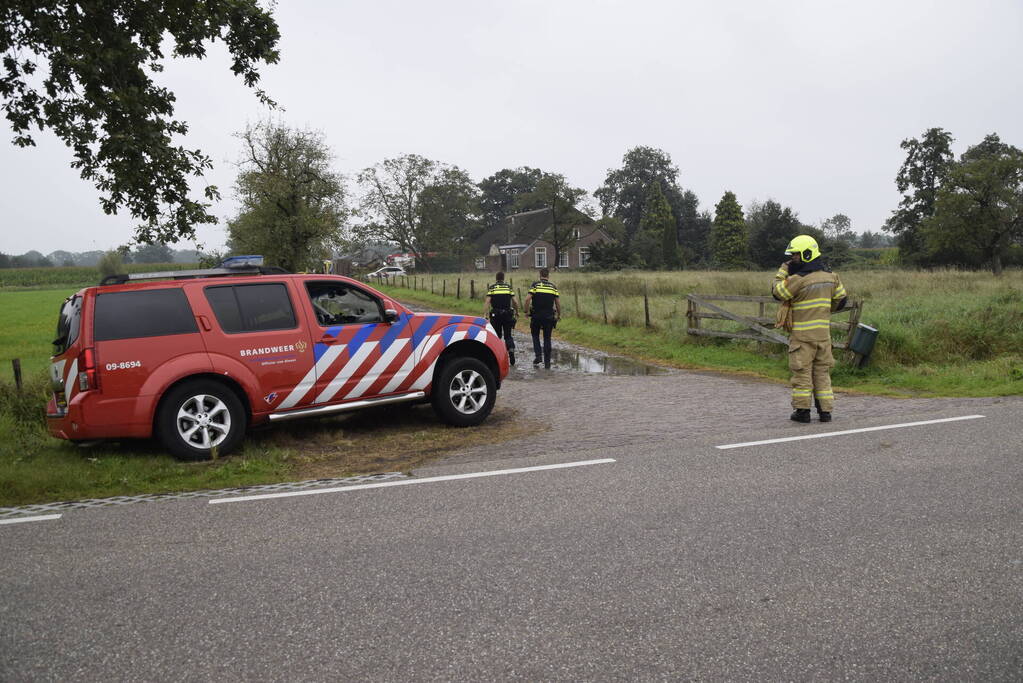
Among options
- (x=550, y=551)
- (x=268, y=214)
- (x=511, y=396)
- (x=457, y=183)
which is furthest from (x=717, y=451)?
(x=457, y=183)

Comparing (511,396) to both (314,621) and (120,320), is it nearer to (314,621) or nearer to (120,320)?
(120,320)

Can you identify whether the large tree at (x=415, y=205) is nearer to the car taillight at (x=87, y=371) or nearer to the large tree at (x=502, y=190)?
the large tree at (x=502, y=190)

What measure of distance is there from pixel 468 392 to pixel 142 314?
11.6 feet

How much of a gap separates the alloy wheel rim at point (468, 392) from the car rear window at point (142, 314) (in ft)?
9.51

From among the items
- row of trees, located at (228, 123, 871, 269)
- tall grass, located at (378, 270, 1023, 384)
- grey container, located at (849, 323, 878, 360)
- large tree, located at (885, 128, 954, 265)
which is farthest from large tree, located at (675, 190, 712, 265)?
grey container, located at (849, 323, 878, 360)

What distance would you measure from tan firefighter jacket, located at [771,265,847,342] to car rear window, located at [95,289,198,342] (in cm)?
619

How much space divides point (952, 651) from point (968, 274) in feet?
95.3

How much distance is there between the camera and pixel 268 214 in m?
27.2

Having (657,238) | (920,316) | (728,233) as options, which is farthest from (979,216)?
(920,316)

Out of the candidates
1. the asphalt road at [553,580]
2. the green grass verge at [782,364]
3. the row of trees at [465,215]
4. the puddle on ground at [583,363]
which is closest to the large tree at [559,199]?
the row of trees at [465,215]

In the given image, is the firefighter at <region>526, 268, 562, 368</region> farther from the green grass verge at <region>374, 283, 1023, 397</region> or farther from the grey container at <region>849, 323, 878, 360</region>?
the grey container at <region>849, 323, 878, 360</region>

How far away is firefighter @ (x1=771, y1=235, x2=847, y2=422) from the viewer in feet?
27.4

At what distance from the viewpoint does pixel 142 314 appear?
7.11 meters

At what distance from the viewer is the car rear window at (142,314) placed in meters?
6.93
